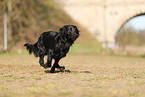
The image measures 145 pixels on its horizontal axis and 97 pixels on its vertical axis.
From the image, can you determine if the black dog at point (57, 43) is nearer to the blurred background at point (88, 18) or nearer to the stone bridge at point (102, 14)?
the blurred background at point (88, 18)

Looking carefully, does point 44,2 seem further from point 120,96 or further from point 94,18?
point 120,96

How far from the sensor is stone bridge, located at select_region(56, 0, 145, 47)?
34.8 m

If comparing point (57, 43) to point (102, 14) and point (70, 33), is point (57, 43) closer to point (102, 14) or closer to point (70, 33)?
point (70, 33)

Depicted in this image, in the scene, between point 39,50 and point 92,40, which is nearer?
point 39,50

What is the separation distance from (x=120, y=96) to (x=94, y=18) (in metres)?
33.1

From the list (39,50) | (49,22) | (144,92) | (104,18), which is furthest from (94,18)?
(144,92)

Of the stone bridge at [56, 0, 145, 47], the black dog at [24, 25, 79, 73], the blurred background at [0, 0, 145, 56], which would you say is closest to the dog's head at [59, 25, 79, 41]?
the black dog at [24, 25, 79, 73]

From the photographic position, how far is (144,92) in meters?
4.26

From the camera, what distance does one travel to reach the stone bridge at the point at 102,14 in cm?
3475

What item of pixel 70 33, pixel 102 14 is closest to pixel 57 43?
pixel 70 33

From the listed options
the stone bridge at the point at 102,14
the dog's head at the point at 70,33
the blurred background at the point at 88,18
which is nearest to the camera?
the dog's head at the point at 70,33

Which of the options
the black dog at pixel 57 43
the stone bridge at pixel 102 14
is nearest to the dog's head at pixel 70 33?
the black dog at pixel 57 43

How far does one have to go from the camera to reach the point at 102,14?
35812 millimetres

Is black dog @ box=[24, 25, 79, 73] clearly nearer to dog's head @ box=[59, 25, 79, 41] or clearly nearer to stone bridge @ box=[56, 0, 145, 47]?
dog's head @ box=[59, 25, 79, 41]
